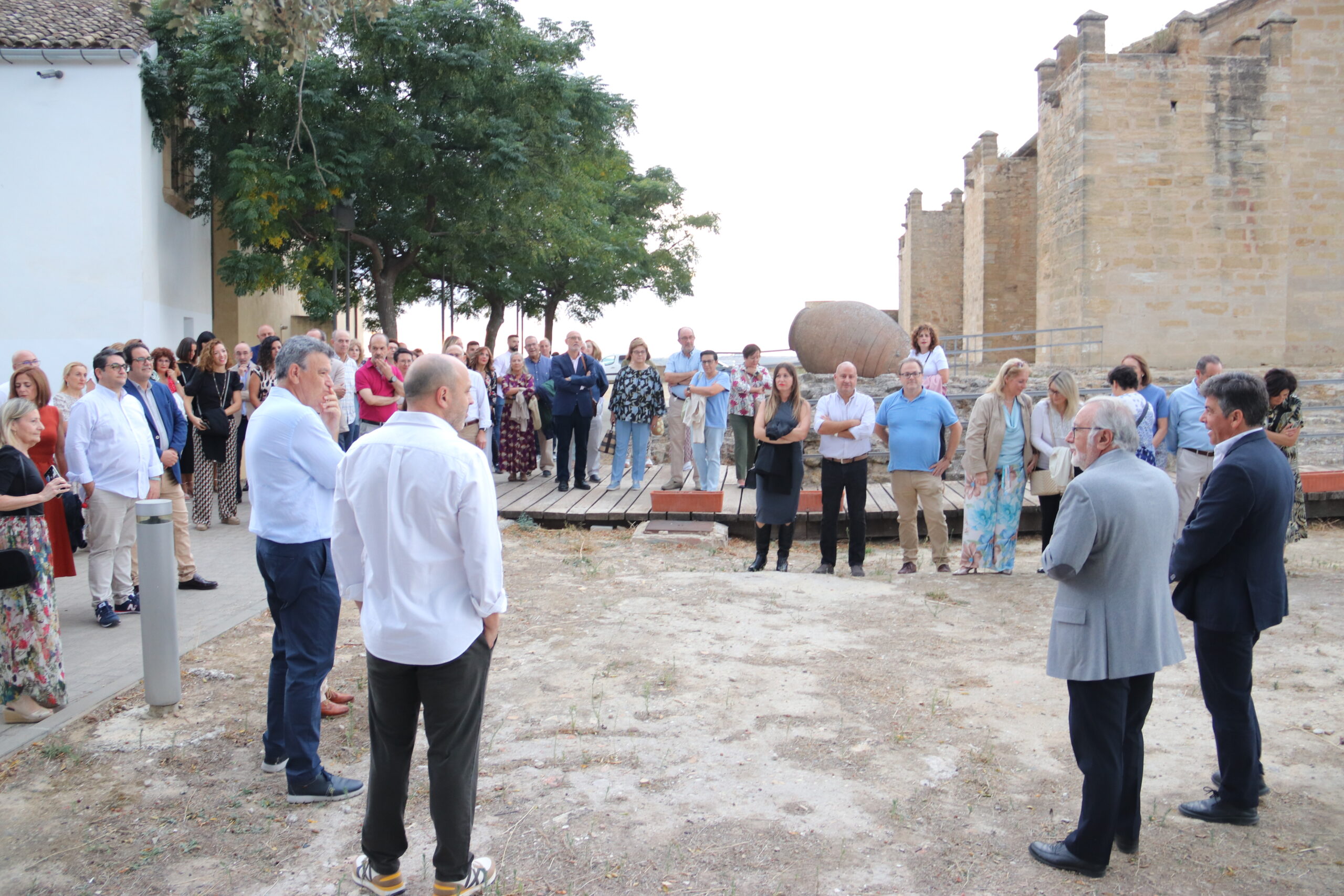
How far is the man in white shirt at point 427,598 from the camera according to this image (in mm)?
2896

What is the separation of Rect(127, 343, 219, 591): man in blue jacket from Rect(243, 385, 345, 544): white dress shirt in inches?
136

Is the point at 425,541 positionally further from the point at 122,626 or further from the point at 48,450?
the point at 122,626

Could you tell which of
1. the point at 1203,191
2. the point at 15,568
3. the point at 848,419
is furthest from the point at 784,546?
the point at 1203,191

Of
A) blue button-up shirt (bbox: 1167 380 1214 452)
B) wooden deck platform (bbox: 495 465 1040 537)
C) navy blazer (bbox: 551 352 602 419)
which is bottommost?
wooden deck platform (bbox: 495 465 1040 537)

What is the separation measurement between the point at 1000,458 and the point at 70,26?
17.3 metres

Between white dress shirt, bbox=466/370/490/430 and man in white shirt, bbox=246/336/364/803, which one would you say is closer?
man in white shirt, bbox=246/336/364/803

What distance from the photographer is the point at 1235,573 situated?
3637 mm

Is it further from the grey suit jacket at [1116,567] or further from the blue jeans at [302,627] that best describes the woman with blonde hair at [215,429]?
the grey suit jacket at [1116,567]

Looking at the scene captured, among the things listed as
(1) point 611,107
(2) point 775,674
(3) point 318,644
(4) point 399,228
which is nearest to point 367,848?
(3) point 318,644

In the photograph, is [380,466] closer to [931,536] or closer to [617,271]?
[931,536]

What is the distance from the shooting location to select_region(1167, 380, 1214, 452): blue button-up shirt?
782 cm

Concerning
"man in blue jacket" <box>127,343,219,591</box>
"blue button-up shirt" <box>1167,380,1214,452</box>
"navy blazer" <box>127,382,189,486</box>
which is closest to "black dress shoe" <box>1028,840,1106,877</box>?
"blue button-up shirt" <box>1167,380,1214,452</box>

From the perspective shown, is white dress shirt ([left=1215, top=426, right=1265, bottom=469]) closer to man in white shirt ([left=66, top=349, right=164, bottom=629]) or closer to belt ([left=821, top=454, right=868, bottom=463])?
belt ([left=821, top=454, right=868, bottom=463])

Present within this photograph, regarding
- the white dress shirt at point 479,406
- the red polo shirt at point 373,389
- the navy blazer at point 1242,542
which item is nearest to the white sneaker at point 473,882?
the navy blazer at point 1242,542
